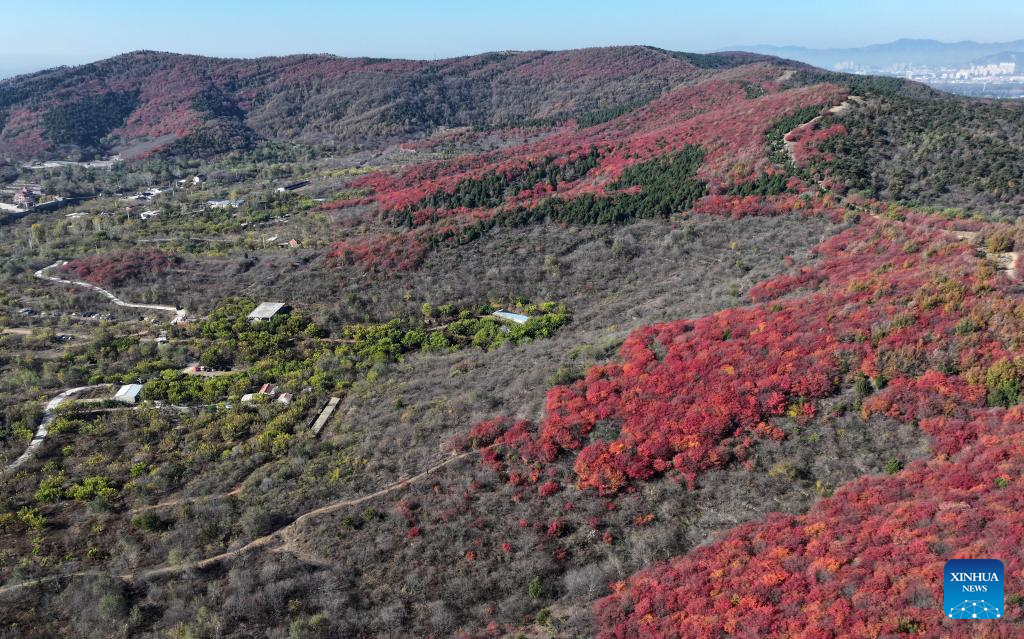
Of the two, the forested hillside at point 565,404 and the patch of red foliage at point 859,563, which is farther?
the forested hillside at point 565,404

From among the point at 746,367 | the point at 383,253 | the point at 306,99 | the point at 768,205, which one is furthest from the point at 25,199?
the point at 746,367

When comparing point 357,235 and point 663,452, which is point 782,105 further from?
point 663,452

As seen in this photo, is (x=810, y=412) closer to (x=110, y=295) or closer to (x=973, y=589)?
(x=973, y=589)

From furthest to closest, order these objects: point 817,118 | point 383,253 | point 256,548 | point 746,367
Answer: point 817,118
point 383,253
point 746,367
point 256,548

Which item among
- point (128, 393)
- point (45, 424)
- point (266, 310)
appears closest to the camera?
point (45, 424)

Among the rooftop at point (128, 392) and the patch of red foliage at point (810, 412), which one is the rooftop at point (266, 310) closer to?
the rooftop at point (128, 392)

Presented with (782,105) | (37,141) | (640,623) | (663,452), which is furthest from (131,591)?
(37,141)

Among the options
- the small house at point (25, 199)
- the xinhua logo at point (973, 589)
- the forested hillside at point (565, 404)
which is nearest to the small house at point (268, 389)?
the forested hillside at point (565, 404)
